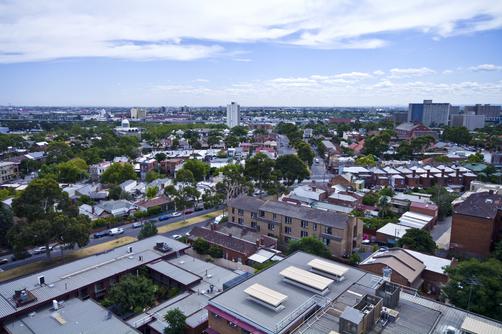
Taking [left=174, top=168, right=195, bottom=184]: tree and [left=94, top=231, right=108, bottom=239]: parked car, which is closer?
[left=94, top=231, right=108, bottom=239]: parked car

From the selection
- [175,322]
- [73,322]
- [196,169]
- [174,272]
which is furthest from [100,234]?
[196,169]

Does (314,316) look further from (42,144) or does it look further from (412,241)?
(42,144)

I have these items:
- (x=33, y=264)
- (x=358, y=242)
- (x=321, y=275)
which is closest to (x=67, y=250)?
(x=33, y=264)

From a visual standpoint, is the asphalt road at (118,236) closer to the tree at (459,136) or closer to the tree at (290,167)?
the tree at (290,167)

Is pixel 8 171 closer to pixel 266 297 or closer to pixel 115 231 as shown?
pixel 115 231

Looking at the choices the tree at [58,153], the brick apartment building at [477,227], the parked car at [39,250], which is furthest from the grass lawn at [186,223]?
the tree at [58,153]

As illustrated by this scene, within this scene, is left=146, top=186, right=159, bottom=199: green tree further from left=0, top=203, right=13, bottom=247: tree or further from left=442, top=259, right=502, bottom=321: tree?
left=442, top=259, right=502, bottom=321: tree

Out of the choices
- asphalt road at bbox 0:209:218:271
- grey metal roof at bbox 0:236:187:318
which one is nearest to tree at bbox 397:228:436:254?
grey metal roof at bbox 0:236:187:318
